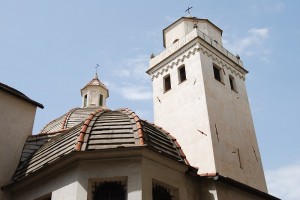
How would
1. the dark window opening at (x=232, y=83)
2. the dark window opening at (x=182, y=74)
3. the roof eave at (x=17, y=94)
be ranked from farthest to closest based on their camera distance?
1. the dark window opening at (x=232, y=83)
2. the dark window opening at (x=182, y=74)
3. the roof eave at (x=17, y=94)

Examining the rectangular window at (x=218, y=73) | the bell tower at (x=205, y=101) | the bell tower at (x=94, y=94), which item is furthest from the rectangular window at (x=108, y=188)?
the bell tower at (x=94, y=94)

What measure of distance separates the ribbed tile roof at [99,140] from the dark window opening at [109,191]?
3.56 ft

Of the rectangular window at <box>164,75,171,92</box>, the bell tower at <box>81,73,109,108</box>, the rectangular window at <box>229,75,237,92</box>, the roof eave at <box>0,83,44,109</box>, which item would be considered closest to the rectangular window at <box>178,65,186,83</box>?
the rectangular window at <box>164,75,171,92</box>

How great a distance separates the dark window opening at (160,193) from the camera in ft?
37.3

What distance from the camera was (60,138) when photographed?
44.5 feet

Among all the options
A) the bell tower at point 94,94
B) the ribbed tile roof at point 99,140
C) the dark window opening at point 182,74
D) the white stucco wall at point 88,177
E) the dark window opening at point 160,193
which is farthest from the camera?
the bell tower at point 94,94

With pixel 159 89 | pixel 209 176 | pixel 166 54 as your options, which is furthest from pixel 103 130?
pixel 166 54

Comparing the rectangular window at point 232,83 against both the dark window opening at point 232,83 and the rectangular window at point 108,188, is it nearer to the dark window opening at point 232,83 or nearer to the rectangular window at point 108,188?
the dark window opening at point 232,83

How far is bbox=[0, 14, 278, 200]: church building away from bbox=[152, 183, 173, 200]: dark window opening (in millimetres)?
31

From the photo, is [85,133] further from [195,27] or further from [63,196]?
[195,27]

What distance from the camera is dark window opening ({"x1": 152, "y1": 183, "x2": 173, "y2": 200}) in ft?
37.3

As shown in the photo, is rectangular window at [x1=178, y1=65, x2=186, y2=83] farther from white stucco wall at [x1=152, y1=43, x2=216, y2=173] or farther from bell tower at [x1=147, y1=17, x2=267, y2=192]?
white stucco wall at [x1=152, y1=43, x2=216, y2=173]

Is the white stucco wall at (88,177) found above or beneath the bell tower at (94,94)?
beneath

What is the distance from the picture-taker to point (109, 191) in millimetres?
11070
